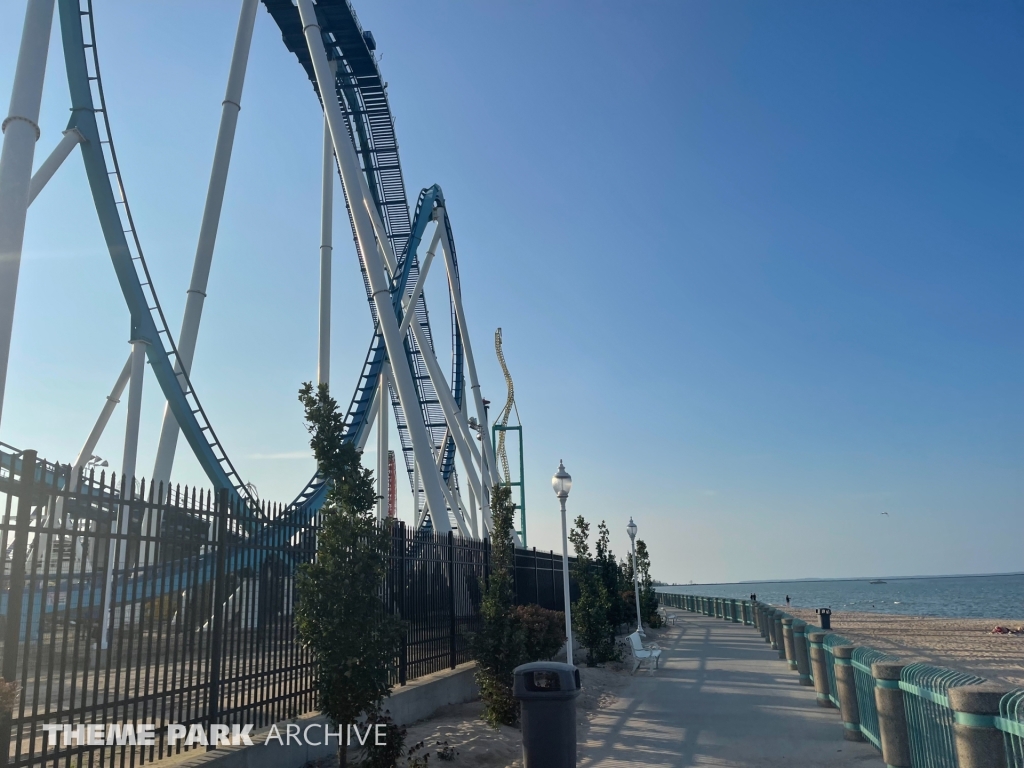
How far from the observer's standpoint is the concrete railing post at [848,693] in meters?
7.92

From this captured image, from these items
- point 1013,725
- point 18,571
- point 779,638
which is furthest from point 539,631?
point 779,638

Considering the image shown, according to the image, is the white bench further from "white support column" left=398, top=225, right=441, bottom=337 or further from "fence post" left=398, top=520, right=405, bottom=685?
"white support column" left=398, top=225, right=441, bottom=337

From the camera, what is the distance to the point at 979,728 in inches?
176

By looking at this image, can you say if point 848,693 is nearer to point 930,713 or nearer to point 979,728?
point 930,713

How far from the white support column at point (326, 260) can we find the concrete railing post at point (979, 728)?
705 inches

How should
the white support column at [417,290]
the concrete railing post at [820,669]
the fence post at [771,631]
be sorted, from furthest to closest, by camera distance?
the white support column at [417,290], the fence post at [771,631], the concrete railing post at [820,669]

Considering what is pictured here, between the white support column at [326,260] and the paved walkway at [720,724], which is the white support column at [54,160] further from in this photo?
the paved walkway at [720,724]

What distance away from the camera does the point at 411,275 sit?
88.6 ft

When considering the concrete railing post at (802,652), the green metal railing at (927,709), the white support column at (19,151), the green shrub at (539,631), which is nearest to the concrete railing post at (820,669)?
the green metal railing at (927,709)

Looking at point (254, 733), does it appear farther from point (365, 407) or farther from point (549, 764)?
point (365, 407)

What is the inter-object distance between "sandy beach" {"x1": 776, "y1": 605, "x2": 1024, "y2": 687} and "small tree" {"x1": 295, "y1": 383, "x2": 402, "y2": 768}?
455 inches

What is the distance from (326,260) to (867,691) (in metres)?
18.0

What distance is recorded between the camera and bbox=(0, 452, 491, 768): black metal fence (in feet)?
15.1

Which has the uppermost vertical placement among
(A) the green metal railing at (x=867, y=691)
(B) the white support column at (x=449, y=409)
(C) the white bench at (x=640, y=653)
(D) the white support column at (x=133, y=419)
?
(B) the white support column at (x=449, y=409)
